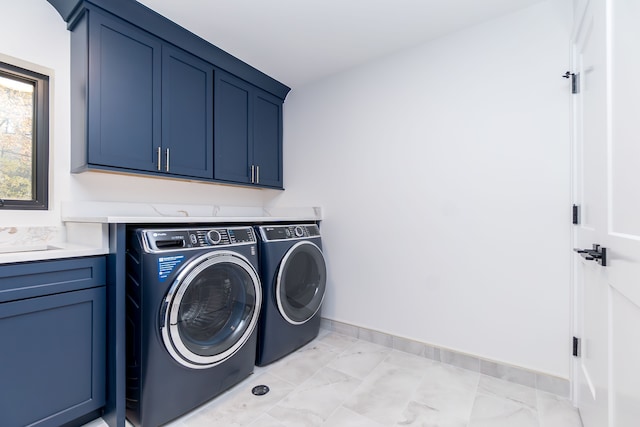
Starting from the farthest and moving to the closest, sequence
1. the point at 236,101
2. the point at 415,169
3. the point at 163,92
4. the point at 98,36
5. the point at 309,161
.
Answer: the point at 309,161 → the point at 236,101 → the point at 415,169 → the point at 163,92 → the point at 98,36

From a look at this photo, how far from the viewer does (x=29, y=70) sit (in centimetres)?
172

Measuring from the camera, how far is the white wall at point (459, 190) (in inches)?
67.2

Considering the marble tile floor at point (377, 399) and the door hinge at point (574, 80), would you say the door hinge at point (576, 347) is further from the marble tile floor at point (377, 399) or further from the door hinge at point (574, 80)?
the door hinge at point (574, 80)

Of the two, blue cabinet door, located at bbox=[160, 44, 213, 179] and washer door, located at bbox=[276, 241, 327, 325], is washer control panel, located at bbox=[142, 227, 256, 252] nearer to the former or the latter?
washer door, located at bbox=[276, 241, 327, 325]

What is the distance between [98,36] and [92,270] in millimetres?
1351

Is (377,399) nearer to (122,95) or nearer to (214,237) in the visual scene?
(214,237)

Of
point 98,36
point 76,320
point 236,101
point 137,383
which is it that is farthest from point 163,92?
point 137,383

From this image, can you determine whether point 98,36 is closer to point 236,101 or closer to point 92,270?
point 236,101

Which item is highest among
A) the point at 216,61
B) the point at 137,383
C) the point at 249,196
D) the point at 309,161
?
the point at 216,61

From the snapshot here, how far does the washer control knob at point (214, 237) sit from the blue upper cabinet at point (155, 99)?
72 cm

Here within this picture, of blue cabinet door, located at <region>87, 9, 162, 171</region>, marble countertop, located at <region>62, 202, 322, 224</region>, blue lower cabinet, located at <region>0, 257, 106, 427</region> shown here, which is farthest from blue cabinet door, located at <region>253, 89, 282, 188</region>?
blue lower cabinet, located at <region>0, 257, 106, 427</region>

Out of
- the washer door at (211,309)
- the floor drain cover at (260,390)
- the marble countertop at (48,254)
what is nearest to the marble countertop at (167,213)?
the marble countertop at (48,254)

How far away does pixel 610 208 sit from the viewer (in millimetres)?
1027

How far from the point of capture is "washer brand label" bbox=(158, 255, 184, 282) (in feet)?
4.47
